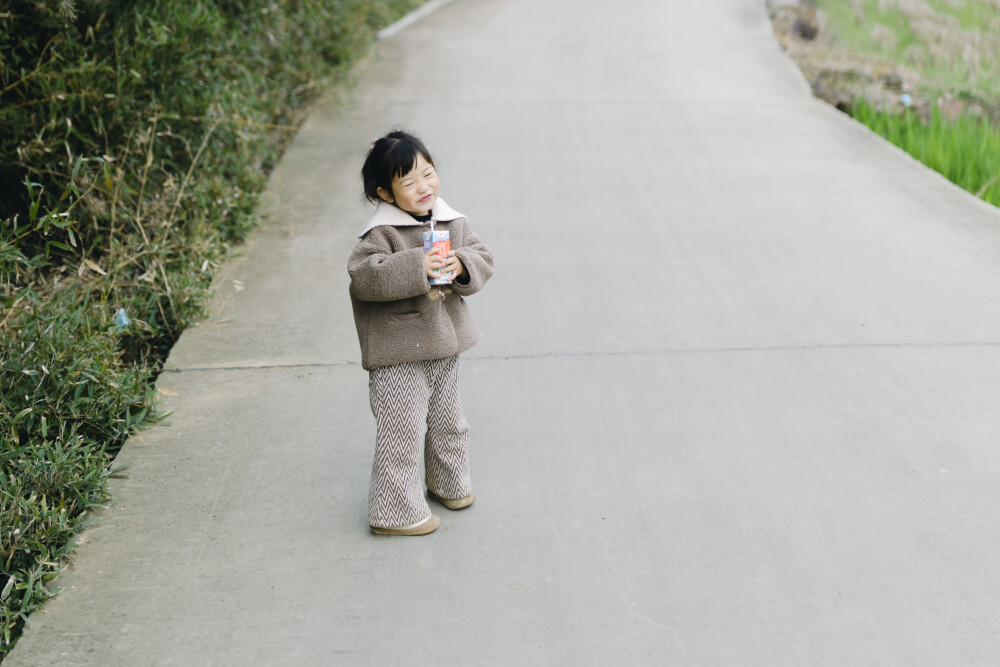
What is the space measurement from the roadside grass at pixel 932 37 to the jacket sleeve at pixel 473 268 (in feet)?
24.6

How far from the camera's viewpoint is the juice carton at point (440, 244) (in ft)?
10.1

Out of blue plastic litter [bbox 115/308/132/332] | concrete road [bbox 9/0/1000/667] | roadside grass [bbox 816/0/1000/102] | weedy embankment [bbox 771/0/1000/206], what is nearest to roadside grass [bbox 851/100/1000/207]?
weedy embankment [bbox 771/0/1000/206]

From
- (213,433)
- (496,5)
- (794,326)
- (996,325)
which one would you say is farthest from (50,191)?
(496,5)

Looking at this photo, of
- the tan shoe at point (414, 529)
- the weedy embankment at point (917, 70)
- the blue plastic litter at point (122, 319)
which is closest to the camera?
the tan shoe at point (414, 529)

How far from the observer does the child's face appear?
3146 mm

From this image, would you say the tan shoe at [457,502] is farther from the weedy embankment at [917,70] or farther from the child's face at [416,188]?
the weedy embankment at [917,70]

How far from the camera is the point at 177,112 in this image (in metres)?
5.93

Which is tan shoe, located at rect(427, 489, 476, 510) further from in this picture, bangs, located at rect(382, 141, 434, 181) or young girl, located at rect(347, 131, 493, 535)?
bangs, located at rect(382, 141, 434, 181)

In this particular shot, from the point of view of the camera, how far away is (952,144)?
7309 mm

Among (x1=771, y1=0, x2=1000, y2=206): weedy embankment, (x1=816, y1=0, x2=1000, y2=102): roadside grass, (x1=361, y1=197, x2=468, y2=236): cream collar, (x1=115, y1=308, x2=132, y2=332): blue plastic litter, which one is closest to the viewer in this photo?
(x1=361, y1=197, x2=468, y2=236): cream collar

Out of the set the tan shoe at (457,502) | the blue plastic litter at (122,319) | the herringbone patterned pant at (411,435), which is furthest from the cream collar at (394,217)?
the blue plastic litter at (122,319)

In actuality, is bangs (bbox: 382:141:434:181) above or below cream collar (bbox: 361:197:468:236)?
above

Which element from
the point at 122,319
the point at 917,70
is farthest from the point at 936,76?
the point at 122,319

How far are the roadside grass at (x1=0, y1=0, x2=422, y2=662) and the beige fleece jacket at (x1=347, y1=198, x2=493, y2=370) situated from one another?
1097mm
